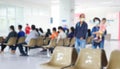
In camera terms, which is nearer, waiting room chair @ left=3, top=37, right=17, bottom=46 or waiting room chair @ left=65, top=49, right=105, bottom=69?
waiting room chair @ left=65, top=49, right=105, bottom=69

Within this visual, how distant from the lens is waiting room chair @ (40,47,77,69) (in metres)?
4.04

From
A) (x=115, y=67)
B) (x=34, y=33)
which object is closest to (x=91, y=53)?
(x=115, y=67)

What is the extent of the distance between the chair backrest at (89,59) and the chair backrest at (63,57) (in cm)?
19

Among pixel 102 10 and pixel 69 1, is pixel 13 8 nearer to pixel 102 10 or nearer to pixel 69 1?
pixel 69 1

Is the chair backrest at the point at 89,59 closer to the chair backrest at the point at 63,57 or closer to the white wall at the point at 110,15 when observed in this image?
the chair backrest at the point at 63,57

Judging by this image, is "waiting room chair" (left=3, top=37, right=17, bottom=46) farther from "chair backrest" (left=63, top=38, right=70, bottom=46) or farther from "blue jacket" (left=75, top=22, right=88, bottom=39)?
"blue jacket" (left=75, top=22, right=88, bottom=39)

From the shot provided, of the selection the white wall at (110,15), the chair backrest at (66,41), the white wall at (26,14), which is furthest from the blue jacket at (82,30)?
the white wall at (110,15)

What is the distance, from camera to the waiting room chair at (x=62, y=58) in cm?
404

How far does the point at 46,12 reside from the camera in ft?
60.6

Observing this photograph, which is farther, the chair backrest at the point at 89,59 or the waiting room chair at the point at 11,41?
the waiting room chair at the point at 11,41

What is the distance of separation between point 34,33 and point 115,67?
5.01m

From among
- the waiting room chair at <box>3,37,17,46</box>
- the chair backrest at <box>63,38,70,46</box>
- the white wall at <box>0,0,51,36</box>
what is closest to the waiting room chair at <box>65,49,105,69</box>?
the chair backrest at <box>63,38,70,46</box>

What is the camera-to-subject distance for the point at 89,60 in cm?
383

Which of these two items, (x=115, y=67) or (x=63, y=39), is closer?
(x=115, y=67)
